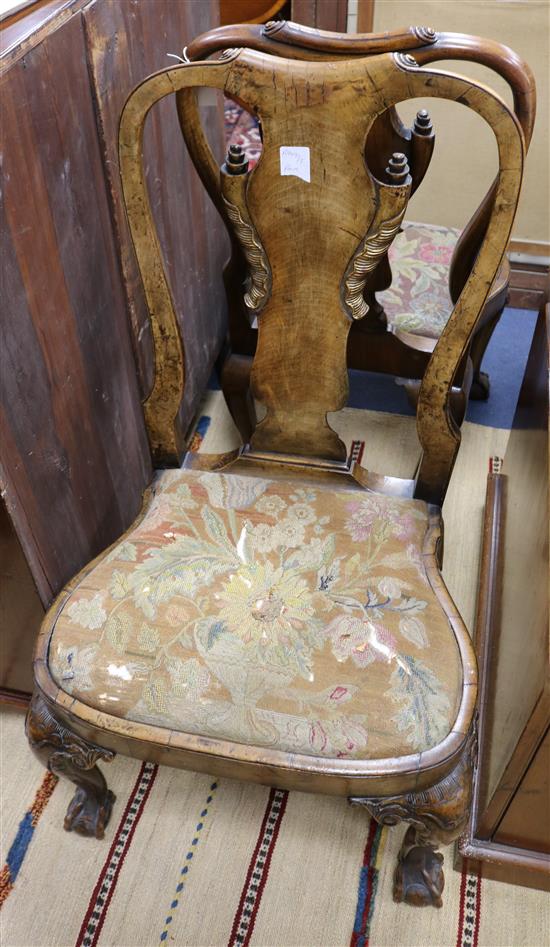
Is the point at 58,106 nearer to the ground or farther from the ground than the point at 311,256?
farther from the ground

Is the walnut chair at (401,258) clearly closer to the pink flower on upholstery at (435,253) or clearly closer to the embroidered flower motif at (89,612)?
the pink flower on upholstery at (435,253)

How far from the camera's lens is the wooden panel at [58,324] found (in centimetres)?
94

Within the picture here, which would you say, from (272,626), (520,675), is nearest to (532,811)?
(520,675)

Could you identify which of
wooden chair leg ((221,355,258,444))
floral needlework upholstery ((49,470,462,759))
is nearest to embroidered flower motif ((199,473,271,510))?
floral needlework upholstery ((49,470,462,759))

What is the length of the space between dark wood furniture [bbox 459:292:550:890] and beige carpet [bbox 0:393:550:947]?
9 centimetres

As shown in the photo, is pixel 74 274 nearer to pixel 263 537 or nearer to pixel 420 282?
pixel 263 537

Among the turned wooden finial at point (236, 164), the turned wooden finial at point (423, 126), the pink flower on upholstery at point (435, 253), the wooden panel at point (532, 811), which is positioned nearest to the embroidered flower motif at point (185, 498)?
the turned wooden finial at point (236, 164)

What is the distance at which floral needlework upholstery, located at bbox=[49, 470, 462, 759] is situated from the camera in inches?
36.0

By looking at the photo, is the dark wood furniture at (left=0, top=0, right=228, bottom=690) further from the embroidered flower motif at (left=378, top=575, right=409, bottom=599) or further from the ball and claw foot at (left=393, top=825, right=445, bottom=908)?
the ball and claw foot at (left=393, top=825, right=445, bottom=908)

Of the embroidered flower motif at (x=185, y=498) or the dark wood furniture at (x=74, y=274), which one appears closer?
the dark wood furniture at (x=74, y=274)

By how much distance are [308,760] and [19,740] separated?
67 cm

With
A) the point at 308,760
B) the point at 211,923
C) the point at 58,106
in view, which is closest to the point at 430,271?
the point at 58,106

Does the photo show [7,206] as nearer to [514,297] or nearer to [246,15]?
[514,297]

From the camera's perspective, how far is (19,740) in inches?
53.5
